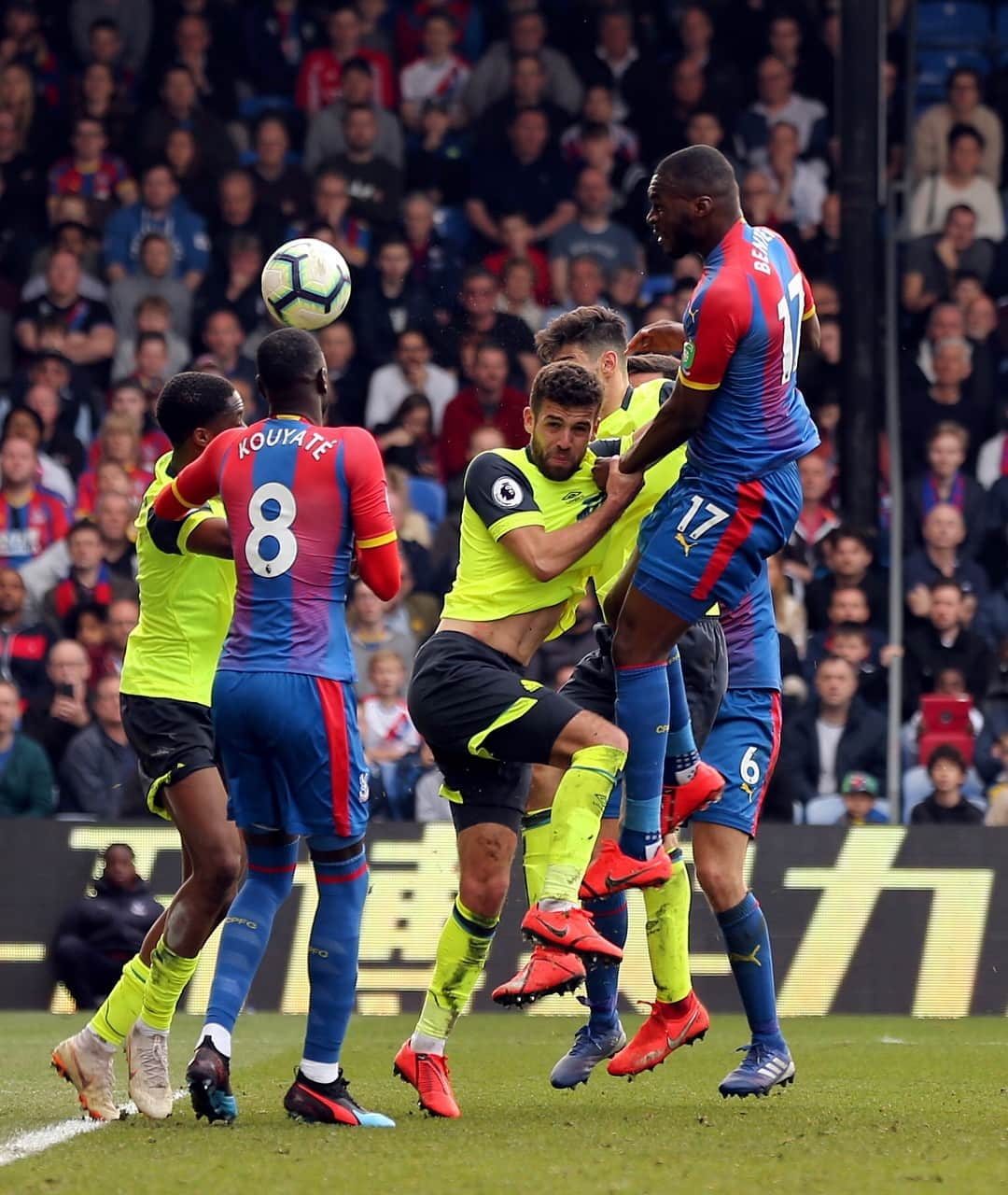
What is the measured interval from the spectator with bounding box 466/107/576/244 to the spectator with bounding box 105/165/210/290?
205cm

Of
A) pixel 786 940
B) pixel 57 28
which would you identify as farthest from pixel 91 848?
pixel 57 28

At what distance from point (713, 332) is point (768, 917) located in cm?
574

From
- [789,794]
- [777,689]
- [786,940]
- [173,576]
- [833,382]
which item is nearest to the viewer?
[173,576]

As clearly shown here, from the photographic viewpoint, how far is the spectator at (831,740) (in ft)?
41.6

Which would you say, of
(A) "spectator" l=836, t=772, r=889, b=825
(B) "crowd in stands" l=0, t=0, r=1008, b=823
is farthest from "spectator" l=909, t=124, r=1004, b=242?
(A) "spectator" l=836, t=772, r=889, b=825

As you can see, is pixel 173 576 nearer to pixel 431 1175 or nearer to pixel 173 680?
pixel 173 680

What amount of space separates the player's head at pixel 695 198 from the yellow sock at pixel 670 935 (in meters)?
2.13

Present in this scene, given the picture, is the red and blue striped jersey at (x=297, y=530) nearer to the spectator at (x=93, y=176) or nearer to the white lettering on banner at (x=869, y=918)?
the white lettering on banner at (x=869, y=918)

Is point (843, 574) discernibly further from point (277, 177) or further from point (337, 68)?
point (337, 68)

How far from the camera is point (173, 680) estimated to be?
734 cm

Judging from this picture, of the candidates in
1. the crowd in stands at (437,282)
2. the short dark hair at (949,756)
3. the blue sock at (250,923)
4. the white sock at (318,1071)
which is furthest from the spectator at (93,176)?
the white sock at (318,1071)

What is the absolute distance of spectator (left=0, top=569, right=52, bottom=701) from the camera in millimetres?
13281

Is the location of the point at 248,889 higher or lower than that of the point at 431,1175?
higher

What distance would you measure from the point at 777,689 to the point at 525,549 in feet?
4.88
